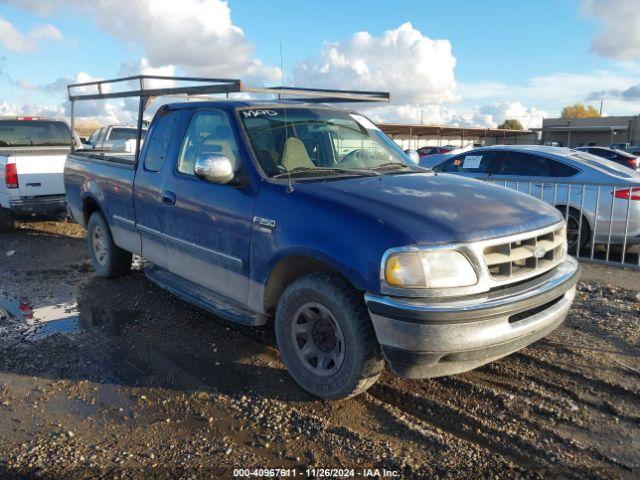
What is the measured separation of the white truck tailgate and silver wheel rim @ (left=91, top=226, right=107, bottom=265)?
2.94m

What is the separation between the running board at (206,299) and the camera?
3996 millimetres

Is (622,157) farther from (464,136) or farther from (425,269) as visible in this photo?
(464,136)

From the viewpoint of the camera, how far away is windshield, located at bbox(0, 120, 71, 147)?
1015 centimetres

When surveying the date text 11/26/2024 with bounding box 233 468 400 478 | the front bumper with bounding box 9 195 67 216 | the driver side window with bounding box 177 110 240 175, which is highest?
the driver side window with bounding box 177 110 240 175

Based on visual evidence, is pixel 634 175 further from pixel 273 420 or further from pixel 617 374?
pixel 273 420

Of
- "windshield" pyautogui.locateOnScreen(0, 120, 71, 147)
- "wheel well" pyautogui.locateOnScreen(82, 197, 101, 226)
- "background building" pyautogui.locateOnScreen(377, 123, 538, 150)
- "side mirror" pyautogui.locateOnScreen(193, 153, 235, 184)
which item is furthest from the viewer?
"background building" pyautogui.locateOnScreen(377, 123, 538, 150)

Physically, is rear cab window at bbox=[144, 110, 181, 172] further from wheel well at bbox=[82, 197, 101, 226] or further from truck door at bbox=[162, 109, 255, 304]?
wheel well at bbox=[82, 197, 101, 226]

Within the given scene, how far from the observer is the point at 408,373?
313cm

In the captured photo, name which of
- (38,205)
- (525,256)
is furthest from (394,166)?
(38,205)

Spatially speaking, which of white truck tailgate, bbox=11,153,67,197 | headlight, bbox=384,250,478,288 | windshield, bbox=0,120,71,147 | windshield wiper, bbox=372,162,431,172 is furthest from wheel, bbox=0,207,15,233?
headlight, bbox=384,250,478,288

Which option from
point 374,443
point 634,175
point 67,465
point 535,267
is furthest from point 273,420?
point 634,175

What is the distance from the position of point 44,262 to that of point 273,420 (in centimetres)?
556

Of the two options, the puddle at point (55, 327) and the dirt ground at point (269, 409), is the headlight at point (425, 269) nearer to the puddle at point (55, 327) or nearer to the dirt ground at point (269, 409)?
the dirt ground at point (269, 409)

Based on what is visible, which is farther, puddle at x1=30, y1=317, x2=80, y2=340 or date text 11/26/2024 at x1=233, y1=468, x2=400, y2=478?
puddle at x1=30, y1=317, x2=80, y2=340
